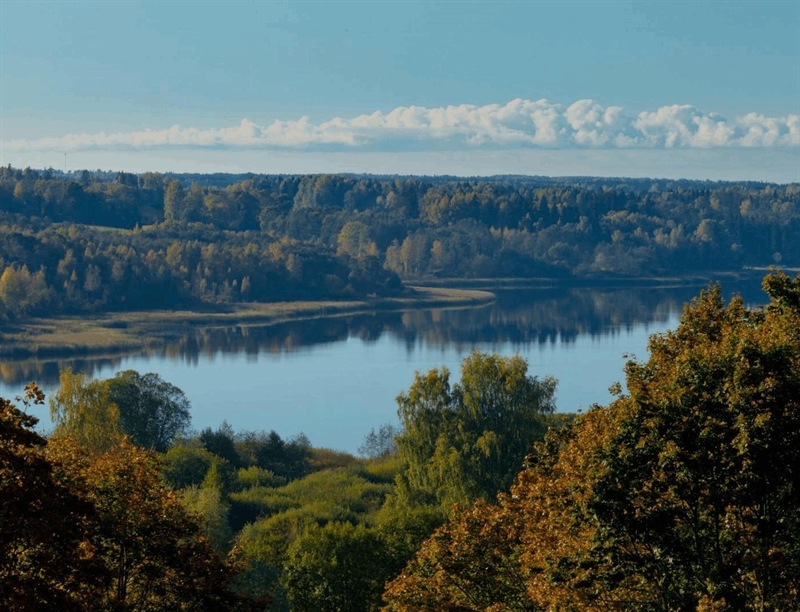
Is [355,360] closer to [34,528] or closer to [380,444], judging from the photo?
[380,444]

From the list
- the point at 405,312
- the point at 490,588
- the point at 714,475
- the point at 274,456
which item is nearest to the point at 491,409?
the point at 274,456

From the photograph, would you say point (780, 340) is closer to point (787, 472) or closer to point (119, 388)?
point (787, 472)

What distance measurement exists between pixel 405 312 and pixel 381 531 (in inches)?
3647

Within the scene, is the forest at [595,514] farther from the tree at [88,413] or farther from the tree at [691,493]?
the tree at [88,413]

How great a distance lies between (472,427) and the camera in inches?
1476

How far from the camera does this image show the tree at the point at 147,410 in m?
44.6

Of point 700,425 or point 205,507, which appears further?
point 205,507

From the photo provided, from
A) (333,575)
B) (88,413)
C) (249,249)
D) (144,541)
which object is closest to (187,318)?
(249,249)

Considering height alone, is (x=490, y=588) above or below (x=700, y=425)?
below

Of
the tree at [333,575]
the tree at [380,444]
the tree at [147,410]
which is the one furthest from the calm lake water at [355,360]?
the tree at [333,575]

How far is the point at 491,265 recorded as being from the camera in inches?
6535

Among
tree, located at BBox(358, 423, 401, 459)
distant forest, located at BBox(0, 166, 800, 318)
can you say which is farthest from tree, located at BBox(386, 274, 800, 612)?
distant forest, located at BBox(0, 166, 800, 318)

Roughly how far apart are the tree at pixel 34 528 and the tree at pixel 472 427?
23239 mm

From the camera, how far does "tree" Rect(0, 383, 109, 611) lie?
10.9 m
